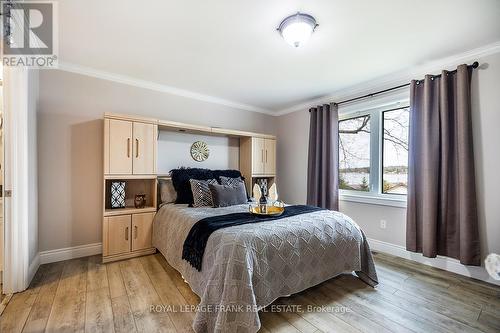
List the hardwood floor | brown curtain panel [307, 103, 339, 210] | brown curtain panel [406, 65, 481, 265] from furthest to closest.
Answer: brown curtain panel [307, 103, 339, 210] → brown curtain panel [406, 65, 481, 265] → the hardwood floor

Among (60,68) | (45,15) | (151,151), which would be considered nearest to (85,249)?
(151,151)

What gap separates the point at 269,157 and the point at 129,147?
234 cm

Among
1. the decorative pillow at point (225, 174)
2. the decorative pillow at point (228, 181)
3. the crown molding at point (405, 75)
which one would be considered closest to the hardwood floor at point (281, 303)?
the decorative pillow at point (228, 181)

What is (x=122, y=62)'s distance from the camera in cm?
264

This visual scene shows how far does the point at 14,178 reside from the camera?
1.95 metres

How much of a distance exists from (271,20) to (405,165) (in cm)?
251

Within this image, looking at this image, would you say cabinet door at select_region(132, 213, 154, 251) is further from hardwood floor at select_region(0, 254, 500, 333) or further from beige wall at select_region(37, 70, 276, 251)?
beige wall at select_region(37, 70, 276, 251)

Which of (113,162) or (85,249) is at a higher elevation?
(113,162)

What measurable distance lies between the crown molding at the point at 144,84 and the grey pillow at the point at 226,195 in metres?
1.67

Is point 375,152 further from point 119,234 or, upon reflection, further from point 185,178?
point 119,234

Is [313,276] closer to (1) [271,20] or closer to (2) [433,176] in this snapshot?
(2) [433,176]

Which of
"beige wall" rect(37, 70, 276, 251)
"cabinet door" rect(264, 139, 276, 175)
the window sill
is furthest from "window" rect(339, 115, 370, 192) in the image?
"beige wall" rect(37, 70, 276, 251)

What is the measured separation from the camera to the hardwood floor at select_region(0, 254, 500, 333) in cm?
161

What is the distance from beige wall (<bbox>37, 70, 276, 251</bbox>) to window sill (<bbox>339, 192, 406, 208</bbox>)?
3.47 meters
